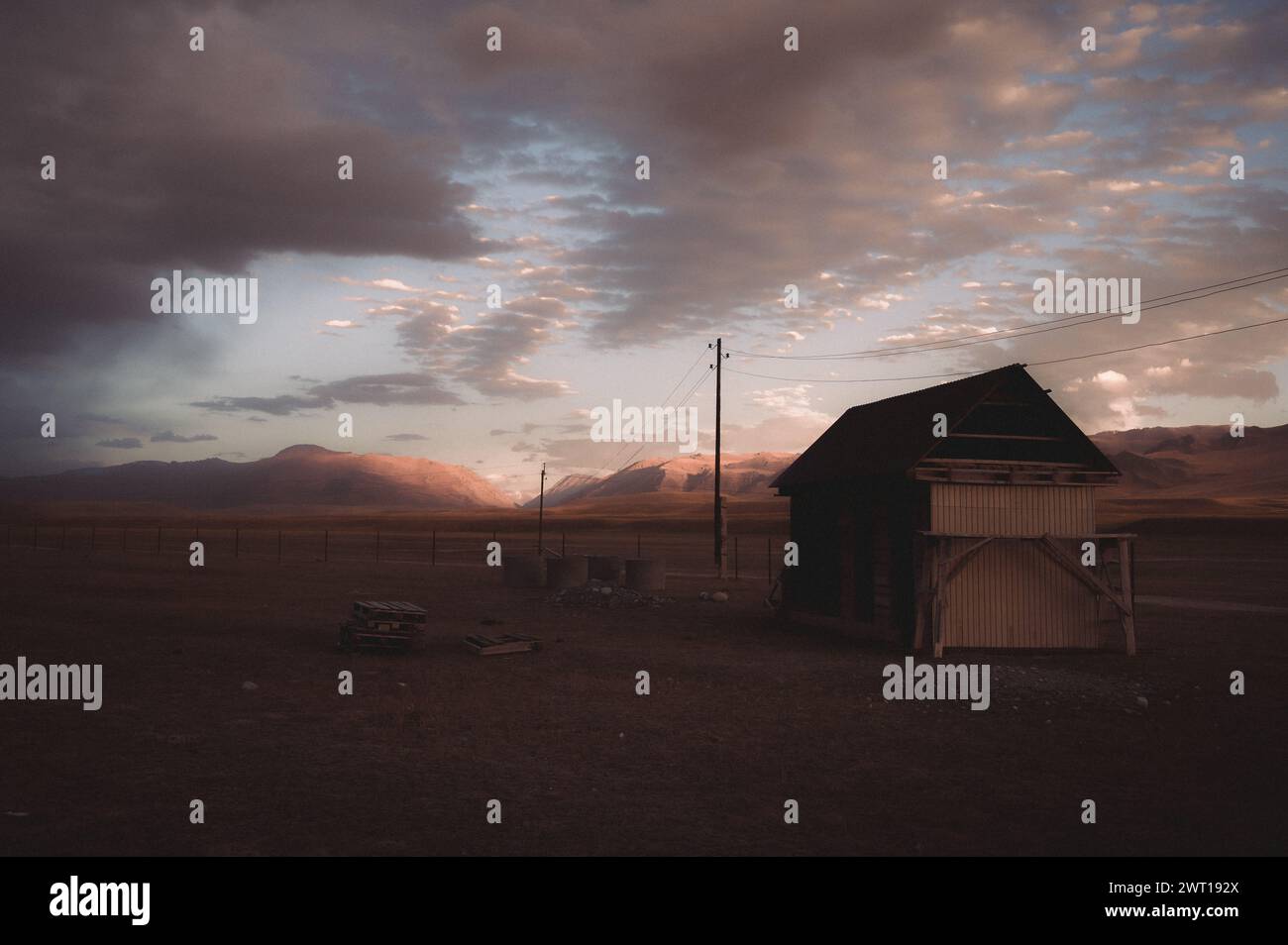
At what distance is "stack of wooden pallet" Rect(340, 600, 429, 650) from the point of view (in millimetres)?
16391

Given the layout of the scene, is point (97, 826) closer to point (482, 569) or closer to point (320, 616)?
point (320, 616)

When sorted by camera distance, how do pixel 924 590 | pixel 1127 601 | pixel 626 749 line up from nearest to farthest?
pixel 626 749 → pixel 924 590 → pixel 1127 601

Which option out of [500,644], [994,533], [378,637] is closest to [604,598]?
[500,644]

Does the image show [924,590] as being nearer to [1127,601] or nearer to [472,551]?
[1127,601]

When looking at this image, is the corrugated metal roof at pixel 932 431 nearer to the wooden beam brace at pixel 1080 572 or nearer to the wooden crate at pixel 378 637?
the wooden beam brace at pixel 1080 572

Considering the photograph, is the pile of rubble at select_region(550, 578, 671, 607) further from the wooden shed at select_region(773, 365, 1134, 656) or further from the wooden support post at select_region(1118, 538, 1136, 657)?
the wooden support post at select_region(1118, 538, 1136, 657)

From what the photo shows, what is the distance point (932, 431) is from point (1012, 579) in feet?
11.8

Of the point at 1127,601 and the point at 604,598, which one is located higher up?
the point at 1127,601

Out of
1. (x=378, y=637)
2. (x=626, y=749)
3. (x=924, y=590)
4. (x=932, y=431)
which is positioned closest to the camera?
Result: (x=626, y=749)

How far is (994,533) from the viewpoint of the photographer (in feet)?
56.0

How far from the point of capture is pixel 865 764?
9242 mm

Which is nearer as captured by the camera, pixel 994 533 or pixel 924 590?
pixel 924 590

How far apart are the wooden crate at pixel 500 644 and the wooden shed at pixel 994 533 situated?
25.6 ft
